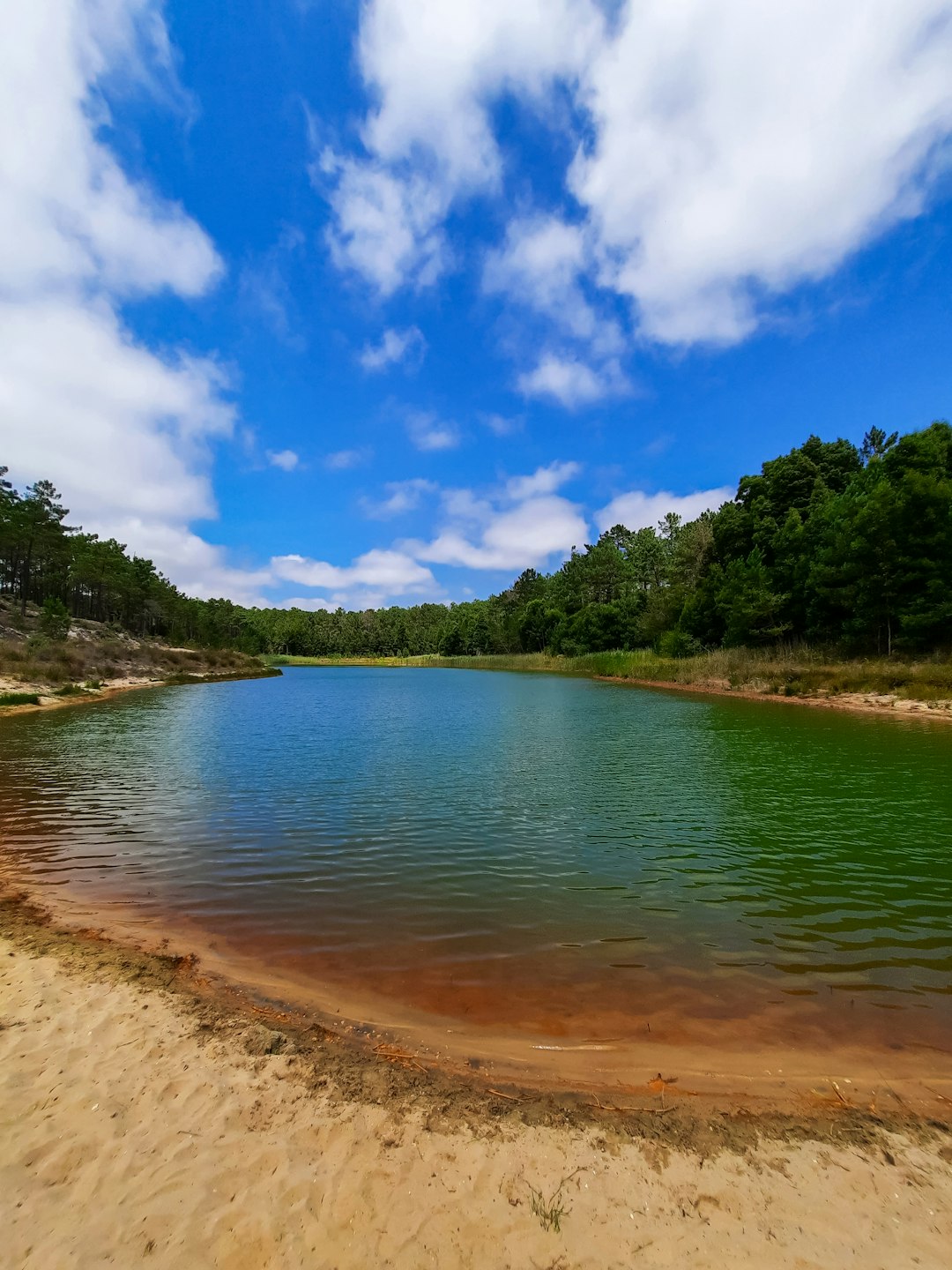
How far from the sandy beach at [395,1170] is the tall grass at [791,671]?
34.5 m

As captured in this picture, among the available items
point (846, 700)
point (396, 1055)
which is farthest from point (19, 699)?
point (846, 700)

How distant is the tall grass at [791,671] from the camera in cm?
3266

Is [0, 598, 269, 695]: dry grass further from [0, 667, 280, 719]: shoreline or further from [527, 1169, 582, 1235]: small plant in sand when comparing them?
[527, 1169, 582, 1235]: small plant in sand

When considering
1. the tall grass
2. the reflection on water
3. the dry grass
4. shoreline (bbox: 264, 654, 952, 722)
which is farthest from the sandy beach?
the dry grass

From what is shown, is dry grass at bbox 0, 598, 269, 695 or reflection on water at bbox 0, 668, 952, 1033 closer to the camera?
reflection on water at bbox 0, 668, 952, 1033

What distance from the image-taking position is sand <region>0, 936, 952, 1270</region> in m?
2.92

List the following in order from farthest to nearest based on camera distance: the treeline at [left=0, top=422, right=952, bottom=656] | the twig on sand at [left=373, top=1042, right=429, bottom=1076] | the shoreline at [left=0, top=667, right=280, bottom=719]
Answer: the treeline at [left=0, top=422, right=952, bottom=656], the shoreline at [left=0, top=667, right=280, bottom=719], the twig on sand at [left=373, top=1042, right=429, bottom=1076]

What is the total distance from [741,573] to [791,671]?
14.6 m

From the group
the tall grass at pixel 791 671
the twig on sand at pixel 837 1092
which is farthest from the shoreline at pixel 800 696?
the twig on sand at pixel 837 1092

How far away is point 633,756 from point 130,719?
81.2 ft

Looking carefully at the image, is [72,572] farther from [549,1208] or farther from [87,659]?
[549,1208]

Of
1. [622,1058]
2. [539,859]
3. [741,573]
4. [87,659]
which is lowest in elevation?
[539,859]

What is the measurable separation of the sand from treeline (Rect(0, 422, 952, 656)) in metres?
41.5

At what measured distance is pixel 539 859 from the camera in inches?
388
